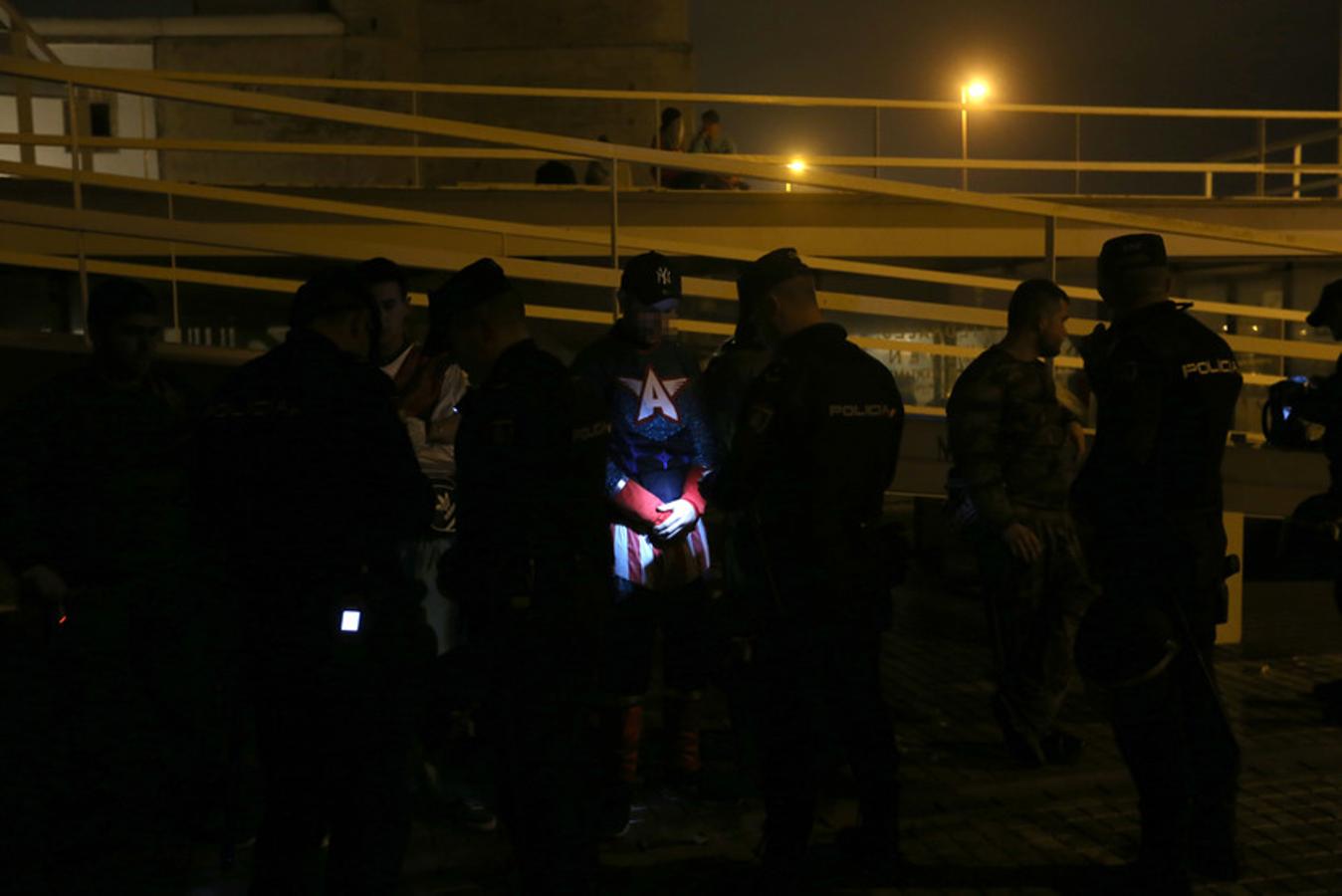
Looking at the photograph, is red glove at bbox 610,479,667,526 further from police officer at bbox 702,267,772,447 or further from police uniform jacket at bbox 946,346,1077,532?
police uniform jacket at bbox 946,346,1077,532

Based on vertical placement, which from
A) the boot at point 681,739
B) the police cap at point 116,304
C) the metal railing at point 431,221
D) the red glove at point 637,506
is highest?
the metal railing at point 431,221

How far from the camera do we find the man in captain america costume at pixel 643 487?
428 centimetres

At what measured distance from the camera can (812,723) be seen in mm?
3611

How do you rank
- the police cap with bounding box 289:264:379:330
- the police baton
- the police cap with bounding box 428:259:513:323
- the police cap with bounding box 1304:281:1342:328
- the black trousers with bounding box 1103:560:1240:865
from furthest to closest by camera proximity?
the police cap with bounding box 1304:281:1342:328, the police baton, the black trousers with bounding box 1103:560:1240:865, the police cap with bounding box 428:259:513:323, the police cap with bounding box 289:264:379:330

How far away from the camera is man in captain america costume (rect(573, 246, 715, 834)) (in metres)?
4.28

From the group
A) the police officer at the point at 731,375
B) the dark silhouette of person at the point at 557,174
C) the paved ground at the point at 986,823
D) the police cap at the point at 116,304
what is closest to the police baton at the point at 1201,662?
the paved ground at the point at 986,823

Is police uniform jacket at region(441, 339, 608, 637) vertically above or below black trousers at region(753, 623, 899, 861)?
above

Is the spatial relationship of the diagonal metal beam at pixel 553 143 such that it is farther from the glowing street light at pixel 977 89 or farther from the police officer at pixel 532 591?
the glowing street light at pixel 977 89

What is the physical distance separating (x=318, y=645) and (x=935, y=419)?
4504 mm

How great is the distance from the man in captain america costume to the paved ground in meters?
0.37

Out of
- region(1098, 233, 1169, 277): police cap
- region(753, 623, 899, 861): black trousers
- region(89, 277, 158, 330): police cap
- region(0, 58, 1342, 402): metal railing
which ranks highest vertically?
region(0, 58, 1342, 402): metal railing

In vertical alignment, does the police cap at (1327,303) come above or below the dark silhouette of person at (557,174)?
below

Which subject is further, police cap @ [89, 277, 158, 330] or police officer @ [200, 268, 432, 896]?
police cap @ [89, 277, 158, 330]

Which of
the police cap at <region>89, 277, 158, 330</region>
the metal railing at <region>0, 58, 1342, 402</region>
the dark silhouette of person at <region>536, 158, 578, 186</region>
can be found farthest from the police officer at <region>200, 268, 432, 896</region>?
the dark silhouette of person at <region>536, 158, 578, 186</region>
